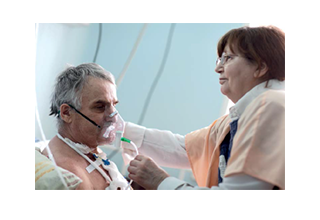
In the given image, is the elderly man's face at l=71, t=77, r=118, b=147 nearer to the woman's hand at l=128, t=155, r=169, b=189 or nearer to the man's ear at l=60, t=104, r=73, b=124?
the man's ear at l=60, t=104, r=73, b=124

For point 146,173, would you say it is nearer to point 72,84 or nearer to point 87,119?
point 87,119

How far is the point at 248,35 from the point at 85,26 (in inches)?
32.9

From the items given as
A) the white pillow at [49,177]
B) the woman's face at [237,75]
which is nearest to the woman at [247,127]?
the woman's face at [237,75]

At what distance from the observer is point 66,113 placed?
53.6 inches

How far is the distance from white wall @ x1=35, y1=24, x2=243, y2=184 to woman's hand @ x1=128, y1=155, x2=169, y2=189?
69cm

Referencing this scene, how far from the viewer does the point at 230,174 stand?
932 mm

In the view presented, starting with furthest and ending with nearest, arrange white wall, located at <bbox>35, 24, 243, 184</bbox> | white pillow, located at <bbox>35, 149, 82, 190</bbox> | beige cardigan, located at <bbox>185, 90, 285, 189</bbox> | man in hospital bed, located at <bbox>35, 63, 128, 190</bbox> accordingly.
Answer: white wall, located at <bbox>35, 24, 243, 184</bbox>, man in hospital bed, located at <bbox>35, 63, 128, 190</bbox>, white pillow, located at <bbox>35, 149, 82, 190</bbox>, beige cardigan, located at <bbox>185, 90, 285, 189</bbox>

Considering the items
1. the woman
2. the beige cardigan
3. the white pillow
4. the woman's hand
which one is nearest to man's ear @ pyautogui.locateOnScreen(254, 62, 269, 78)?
the woman

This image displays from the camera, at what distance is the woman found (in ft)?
3.00

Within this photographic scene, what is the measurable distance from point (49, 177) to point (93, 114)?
0.38 m

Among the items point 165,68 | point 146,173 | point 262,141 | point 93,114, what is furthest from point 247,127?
point 165,68

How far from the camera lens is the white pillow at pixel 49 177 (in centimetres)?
103
